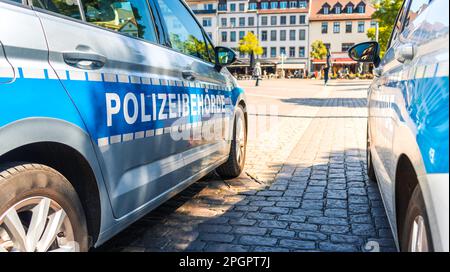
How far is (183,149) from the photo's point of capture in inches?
127

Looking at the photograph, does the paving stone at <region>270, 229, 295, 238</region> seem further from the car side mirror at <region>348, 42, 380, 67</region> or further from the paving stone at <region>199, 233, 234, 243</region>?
the car side mirror at <region>348, 42, 380, 67</region>

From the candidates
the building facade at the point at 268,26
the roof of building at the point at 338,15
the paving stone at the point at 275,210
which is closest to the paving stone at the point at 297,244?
the paving stone at the point at 275,210

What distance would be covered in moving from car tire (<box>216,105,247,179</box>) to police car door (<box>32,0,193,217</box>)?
172cm

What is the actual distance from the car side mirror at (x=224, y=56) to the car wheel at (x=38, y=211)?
8.66 ft

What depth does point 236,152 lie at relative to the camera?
4891 millimetres

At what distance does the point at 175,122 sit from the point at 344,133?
648cm

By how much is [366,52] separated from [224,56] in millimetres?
1369

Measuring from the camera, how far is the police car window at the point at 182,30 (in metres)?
3.34

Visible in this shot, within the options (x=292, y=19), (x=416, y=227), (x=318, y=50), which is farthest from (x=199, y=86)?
(x=292, y=19)

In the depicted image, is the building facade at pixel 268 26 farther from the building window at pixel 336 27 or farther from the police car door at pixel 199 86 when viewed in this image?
the police car door at pixel 199 86

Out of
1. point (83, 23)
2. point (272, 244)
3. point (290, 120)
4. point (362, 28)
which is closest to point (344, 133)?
point (290, 120)

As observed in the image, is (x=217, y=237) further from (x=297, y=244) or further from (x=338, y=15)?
(x=338, y=15)

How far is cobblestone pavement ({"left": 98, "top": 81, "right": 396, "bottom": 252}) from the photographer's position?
3.09 m

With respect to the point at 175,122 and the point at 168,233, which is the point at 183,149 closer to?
the point at 175,122
